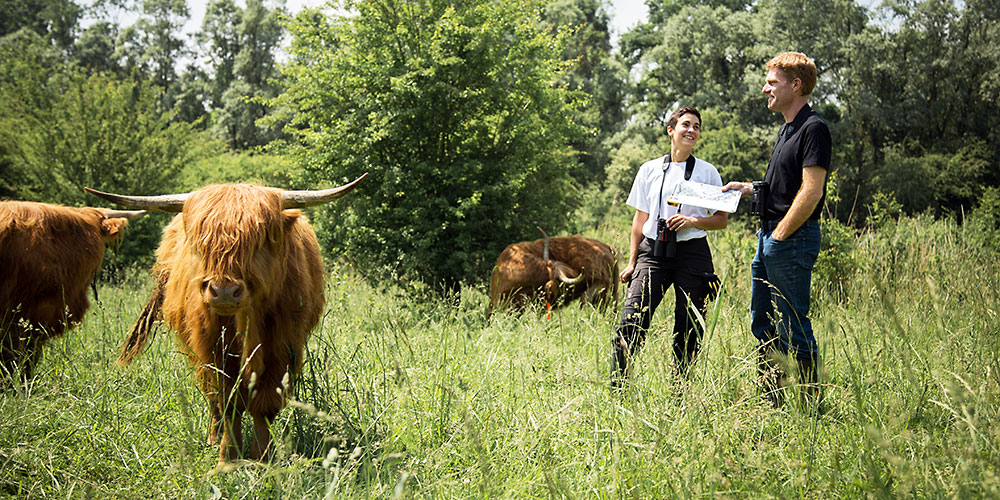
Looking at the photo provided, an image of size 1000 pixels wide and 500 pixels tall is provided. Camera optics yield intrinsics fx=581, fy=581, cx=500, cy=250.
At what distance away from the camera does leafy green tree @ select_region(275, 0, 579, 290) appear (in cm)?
A: 833

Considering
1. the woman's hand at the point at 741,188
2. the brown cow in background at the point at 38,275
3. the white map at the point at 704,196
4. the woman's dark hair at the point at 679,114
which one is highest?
the woman's dark hair at the point at 679,114

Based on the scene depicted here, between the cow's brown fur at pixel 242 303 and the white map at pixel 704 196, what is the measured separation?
224cm

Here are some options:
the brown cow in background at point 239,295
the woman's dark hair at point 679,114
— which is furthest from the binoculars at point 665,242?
the brown cow in background at point 239,295

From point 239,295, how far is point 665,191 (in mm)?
2665

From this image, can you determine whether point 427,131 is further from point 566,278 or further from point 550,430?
point 550,430

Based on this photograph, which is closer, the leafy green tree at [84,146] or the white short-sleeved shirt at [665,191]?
the white short-sleeved shirt at [665,191]

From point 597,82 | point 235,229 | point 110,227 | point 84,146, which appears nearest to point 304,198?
point 235,229

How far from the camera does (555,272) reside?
7.21m

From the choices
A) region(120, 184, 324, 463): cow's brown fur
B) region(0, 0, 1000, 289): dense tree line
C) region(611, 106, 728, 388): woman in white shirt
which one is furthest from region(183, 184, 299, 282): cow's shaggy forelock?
region(0, 0, 1000, 289): dense tree line

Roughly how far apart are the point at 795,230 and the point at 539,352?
185 cm

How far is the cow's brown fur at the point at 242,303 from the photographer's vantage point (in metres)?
2.67

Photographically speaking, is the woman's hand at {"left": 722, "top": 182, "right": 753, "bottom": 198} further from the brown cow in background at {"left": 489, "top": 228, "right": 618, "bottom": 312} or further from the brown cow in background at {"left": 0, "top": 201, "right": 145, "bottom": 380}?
the brown cow in background at {"left": 0, "top": 201, "right": 145, "bottom": 380}

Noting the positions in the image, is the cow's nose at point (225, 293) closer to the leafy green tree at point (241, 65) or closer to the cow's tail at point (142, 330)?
the cow's tail at point (142, 330)

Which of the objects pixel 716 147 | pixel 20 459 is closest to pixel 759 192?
pixel 20 459
